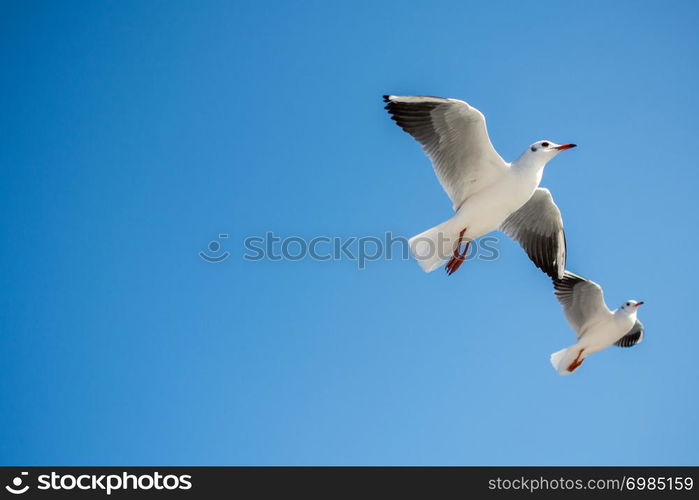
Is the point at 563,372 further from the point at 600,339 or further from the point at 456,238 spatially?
the point at 456,238

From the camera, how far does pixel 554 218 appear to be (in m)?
9.33

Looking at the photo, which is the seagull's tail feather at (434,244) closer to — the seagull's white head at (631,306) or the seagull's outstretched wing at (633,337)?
the seagull's white head at (631,306)

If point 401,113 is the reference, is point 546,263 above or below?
below

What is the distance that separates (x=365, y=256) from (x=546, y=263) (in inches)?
92.4

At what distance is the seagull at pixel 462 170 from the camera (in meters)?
8.05

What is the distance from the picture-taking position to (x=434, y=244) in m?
8.48

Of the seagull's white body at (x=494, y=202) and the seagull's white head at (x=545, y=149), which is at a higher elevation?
the seagull's white head at (x=545, y=149)

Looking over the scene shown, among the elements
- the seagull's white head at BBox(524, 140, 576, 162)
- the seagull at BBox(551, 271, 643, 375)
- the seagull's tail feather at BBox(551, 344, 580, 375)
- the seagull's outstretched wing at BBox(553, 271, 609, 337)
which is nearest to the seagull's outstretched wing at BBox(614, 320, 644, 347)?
the seagull at BBox(551, 271, 643, 375)

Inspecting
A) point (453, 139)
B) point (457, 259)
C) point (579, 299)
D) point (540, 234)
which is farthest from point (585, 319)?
point (453, 139)

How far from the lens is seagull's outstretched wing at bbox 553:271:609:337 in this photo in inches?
405

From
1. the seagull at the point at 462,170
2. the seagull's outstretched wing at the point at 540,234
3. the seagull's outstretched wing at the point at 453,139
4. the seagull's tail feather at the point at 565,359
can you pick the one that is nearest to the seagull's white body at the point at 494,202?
the seagull at the point at 462,170

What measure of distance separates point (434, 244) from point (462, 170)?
2.99 feet
